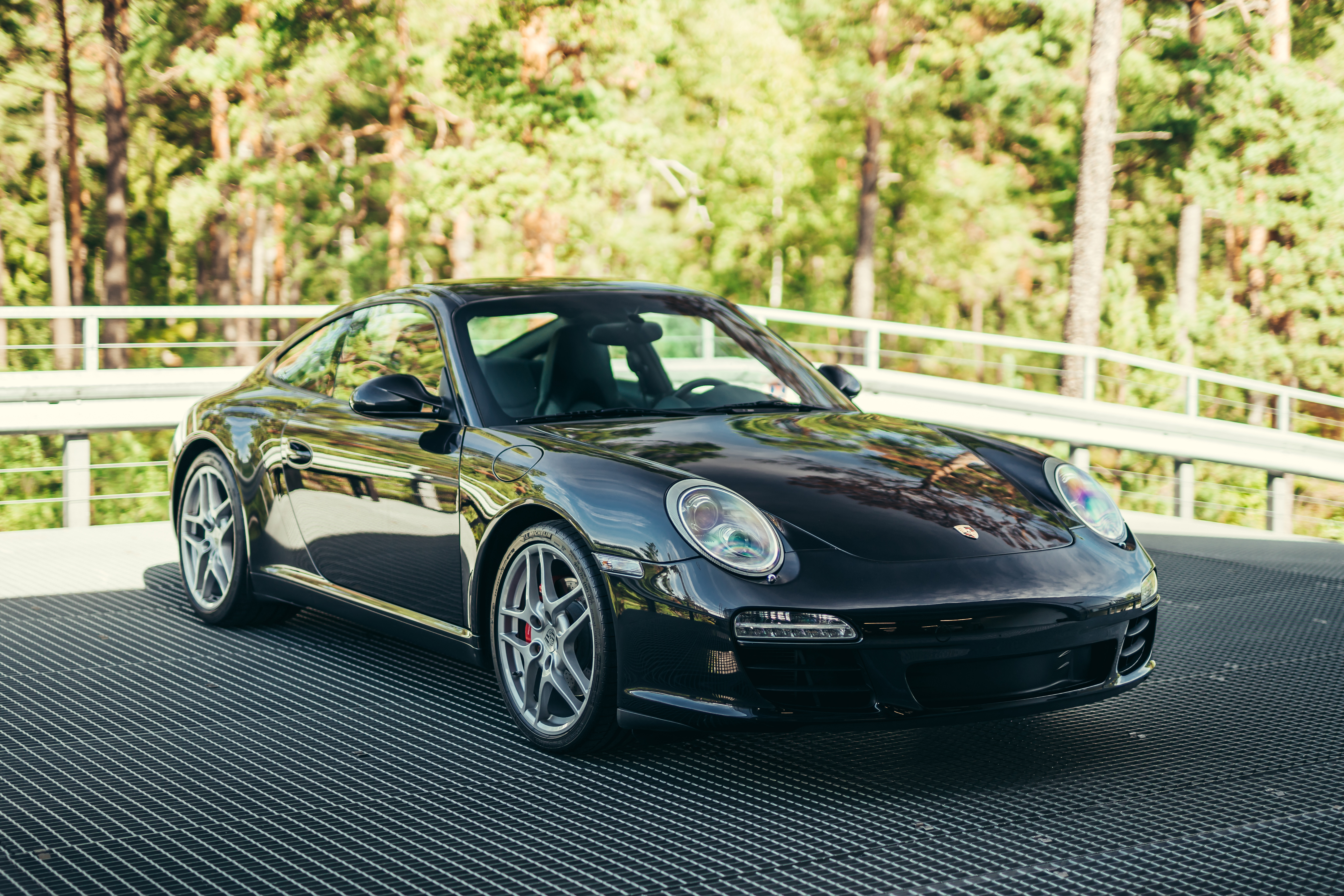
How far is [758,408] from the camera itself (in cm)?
502

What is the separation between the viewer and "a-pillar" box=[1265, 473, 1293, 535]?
9.91m

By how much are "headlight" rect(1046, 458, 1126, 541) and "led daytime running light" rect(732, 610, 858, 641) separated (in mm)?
1060

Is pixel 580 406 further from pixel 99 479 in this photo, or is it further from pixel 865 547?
pixel 99 479

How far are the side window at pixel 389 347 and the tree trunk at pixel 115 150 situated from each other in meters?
30.7

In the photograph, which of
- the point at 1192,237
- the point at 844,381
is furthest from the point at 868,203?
the point at 844,381

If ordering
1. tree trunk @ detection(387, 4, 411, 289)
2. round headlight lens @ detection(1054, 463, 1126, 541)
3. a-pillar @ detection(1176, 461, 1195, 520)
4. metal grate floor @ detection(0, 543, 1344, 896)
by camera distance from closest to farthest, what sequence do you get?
metal grate floor @ detection(0, 543, 1344, 896) → round headlight lens @ detection(1054, 463, 1126, 541) → a-pillar @ detection(1176, 461, 1195, 520) → tree trunk @ detection(387, 4, 411, 289)

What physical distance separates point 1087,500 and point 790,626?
1.29 m

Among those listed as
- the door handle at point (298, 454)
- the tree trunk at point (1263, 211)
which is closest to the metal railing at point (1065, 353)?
the door handle at point (298, 454)

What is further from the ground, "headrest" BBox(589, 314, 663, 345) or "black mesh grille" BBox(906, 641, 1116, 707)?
"headrest" BBox(589, 314, 663, 345)

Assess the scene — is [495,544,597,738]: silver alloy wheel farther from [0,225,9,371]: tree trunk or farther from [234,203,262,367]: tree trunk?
[234,203,262,367]: tree trunk

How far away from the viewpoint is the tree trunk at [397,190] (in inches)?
1405

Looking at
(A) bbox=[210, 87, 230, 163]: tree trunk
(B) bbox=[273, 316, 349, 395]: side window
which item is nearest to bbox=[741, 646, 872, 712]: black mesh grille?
(B) bbox=[273, 316, 349, 395]: side window

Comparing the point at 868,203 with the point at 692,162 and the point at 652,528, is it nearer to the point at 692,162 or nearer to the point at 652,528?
the point at 692,162

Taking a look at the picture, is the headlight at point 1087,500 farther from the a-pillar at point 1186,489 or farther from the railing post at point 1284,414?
the railing post at point 1284,414
